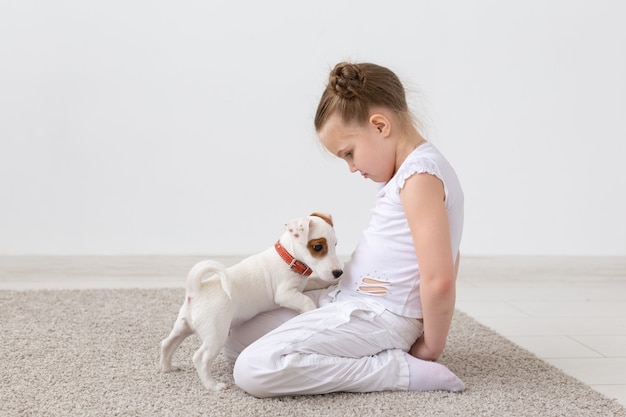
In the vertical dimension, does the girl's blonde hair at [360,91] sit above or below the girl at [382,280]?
above

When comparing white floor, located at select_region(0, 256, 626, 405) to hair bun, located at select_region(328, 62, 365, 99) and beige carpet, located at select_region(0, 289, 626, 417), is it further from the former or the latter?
hair bun, located at select_region(328, 62, 365, 99)

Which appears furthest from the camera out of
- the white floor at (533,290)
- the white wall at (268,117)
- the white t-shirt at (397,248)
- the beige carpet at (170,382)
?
the white wall at (268,117)

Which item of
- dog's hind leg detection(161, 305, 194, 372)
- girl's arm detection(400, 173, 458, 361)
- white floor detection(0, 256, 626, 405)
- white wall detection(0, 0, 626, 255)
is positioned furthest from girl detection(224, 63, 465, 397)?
white wall detection(0, 0, 626, 255)

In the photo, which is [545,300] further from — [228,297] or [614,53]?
[228,297]

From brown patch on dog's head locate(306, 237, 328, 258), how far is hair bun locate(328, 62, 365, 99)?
268 mm

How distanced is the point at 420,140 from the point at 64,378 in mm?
783

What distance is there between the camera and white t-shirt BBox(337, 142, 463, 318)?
4.66 ft

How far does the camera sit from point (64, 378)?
146cm

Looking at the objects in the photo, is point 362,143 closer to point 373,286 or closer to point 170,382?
point 373,286

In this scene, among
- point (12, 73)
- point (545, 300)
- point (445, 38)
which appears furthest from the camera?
point (445, 38)

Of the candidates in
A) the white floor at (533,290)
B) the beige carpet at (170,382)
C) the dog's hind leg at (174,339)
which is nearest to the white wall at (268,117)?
the white floor at (533,290)

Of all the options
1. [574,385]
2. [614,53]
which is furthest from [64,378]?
[614,53]

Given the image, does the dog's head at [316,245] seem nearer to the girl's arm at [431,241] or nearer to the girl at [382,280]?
the girl at [382,280]

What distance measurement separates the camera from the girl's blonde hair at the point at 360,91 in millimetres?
1441
